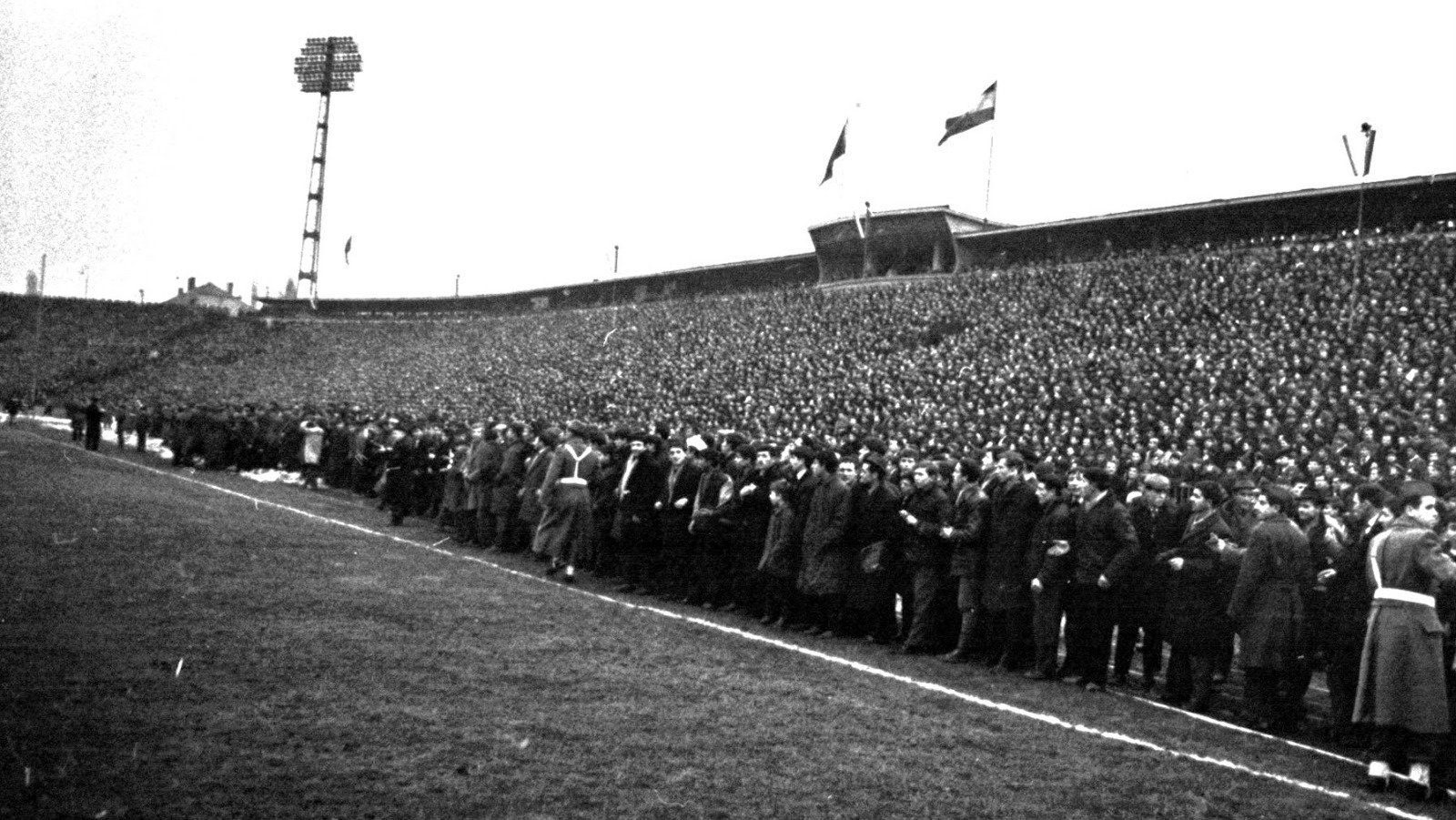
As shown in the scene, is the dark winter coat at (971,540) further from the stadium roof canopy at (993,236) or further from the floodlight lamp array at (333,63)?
the floodlight lamp array at (333,63)

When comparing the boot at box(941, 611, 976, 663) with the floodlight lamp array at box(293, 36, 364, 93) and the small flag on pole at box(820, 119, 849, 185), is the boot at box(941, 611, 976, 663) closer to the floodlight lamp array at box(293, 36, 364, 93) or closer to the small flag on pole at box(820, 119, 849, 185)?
the small flag on pole at box(820, 119, 849, 185)

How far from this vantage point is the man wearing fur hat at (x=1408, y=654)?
6.86 meters

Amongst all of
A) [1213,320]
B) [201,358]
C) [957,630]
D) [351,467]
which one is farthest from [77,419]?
[957,630]

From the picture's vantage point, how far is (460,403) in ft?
156

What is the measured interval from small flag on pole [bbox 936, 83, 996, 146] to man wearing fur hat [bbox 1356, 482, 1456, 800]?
29.2 metres

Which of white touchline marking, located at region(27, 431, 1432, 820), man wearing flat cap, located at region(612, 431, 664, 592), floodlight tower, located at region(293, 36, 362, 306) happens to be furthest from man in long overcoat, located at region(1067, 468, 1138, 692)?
floodlight tower, located at region(293, 36, 362, 306)

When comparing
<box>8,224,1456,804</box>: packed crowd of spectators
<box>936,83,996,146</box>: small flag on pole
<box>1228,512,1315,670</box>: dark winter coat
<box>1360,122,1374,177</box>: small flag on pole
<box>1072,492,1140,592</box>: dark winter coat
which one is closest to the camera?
<box>1228,512,1315,670</box>: dark winter coat

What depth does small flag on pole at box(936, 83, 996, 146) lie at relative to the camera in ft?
115

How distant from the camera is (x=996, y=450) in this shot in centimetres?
1880

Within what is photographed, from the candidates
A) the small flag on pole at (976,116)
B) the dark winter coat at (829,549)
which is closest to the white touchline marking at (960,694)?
the dark winter coat at (829,549)

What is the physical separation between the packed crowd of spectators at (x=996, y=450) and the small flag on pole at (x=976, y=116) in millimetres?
4437

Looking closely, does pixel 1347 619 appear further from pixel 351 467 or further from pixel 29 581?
pixel 351 467

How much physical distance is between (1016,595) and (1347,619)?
8.35ft

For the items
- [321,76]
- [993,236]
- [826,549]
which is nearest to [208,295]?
[321,76]
